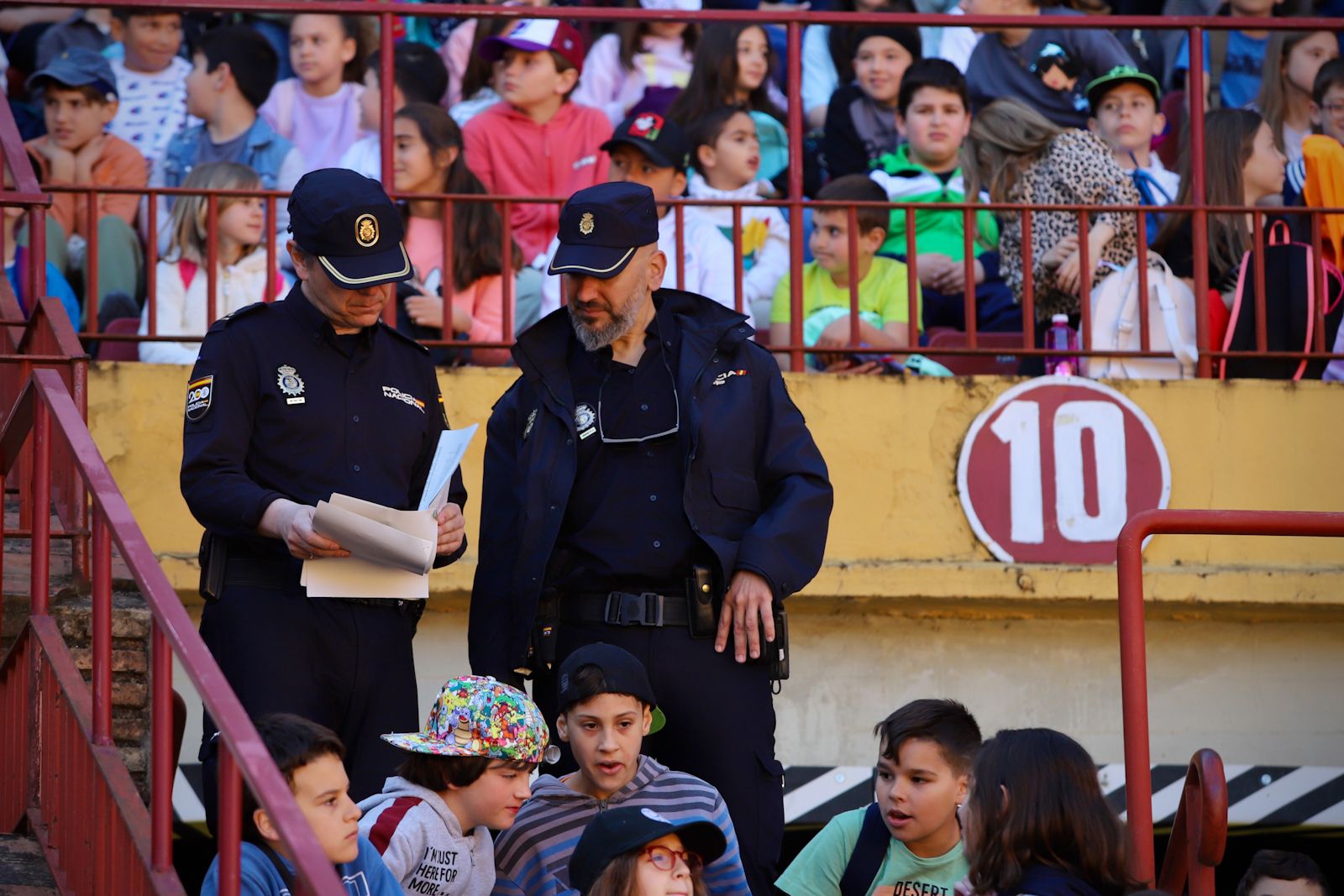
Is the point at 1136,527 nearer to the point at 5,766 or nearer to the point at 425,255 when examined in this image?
the point at 5,766

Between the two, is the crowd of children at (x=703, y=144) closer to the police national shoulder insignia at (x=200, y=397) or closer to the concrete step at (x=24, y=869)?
the police national shoulder insignia at (x=200, y=397)

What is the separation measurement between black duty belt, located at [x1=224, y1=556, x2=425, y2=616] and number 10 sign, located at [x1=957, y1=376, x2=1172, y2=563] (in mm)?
3151

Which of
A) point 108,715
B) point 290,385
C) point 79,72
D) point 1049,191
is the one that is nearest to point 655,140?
point 1049,191

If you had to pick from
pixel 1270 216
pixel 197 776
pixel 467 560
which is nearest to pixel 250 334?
pixel 467 560

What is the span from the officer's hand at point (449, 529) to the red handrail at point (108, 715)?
0.84 metres

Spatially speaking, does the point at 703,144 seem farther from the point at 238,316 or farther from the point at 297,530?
the point at 297,530

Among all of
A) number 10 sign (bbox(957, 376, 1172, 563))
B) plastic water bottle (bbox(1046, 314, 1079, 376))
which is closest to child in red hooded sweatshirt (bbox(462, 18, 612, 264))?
plastic water bottle (bbox(1046, 314, 1079, 376))

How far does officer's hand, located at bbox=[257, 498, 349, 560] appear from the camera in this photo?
4566 mm

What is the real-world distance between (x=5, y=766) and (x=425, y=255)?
376cm

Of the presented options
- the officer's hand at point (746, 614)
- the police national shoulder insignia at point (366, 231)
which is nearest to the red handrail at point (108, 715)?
the police national shoulder insignia at point (366, 231)

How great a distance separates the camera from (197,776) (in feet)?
23.6

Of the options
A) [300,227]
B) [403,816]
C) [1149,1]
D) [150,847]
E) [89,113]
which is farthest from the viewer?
[1149,1]

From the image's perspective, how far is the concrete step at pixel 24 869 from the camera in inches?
170

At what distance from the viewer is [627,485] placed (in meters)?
5.16
